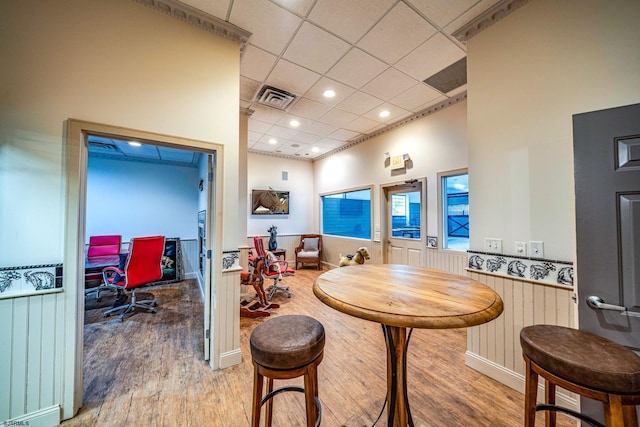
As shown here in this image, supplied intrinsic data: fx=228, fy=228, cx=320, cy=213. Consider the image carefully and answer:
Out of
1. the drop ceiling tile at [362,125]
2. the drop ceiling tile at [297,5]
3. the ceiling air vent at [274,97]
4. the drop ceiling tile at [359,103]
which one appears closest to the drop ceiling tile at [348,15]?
the drop ceiling tile at [297,5]

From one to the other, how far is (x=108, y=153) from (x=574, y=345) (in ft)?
22.3

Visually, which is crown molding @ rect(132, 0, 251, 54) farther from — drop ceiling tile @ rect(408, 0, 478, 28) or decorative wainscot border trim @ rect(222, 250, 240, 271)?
decorative wainscot border trim @ rect(222, 250, 240, 271)

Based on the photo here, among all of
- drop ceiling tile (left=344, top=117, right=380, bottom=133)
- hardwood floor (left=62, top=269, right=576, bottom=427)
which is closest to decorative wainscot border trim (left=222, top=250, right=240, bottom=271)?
hardwood floor (left=62, top=269, right=576, bottom=427)

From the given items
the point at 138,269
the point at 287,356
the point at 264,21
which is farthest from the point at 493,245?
the point at 138,269

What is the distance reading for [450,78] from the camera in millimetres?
2758

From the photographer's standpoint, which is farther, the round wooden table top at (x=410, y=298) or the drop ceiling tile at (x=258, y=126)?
the drop ceiling tile at (x=258, y=126)

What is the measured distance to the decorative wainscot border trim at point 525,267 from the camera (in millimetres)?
1581

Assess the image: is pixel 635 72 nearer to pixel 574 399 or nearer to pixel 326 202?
pixel 574 399

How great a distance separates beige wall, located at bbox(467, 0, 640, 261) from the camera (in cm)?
142

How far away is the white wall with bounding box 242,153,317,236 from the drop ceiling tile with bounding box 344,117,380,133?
7.74ft

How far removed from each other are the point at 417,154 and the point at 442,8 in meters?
2.17

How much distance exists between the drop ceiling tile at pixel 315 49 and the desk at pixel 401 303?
2.14 meters

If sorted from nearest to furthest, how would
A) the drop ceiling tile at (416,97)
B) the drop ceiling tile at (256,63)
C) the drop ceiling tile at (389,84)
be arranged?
the drop ceiling tile at (256,63)
the drop ceiling tile at (389,84)
the drop ceiling tile at (416,97)

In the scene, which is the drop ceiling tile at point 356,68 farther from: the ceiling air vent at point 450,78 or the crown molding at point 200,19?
the crown molding at point 200,19
